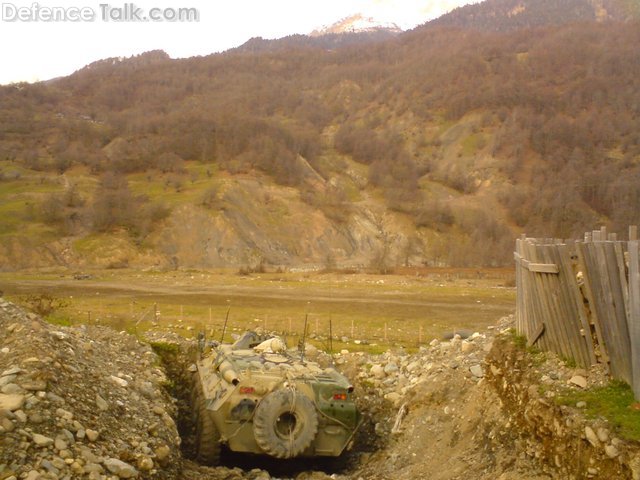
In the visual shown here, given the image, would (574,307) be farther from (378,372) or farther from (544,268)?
(378,372)

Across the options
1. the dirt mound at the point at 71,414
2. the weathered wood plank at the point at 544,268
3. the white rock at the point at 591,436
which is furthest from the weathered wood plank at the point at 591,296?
the dirt mound at the point at 71,414

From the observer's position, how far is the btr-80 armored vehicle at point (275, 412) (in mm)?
11641

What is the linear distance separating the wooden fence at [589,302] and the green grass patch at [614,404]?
0.15 m

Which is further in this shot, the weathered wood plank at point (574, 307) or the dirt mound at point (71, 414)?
the weathered wood plank at point (574, 307)

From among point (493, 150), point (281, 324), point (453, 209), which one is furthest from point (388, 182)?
point (281, 324)

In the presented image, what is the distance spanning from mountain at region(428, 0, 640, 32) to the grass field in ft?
440

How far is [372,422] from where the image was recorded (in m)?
14.4

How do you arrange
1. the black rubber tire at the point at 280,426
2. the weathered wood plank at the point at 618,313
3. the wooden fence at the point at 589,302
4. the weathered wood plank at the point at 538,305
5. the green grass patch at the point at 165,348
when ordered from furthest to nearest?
the green grass patch at the point at 165,348 < the black rubber tire at the point at 280,426 < the weathered wood plank at the point at 538,305 < the weathered wood plank at the point at 618,313 < the wooden fence at the point at 589,302

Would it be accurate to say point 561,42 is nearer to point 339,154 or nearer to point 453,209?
point 339,154

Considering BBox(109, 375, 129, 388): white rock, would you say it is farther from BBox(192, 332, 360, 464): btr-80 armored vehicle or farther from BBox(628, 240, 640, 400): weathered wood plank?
BBox(628, 240, 640, 400): weathered wood plank

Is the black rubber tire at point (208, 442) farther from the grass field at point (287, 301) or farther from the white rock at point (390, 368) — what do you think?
the grass field at point (287, 301)

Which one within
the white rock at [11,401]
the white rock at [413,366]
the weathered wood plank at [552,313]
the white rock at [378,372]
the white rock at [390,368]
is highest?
the weathered wood plank at [552,313]

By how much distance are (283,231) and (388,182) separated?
92.8ft

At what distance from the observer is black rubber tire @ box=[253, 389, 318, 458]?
1155 cm
